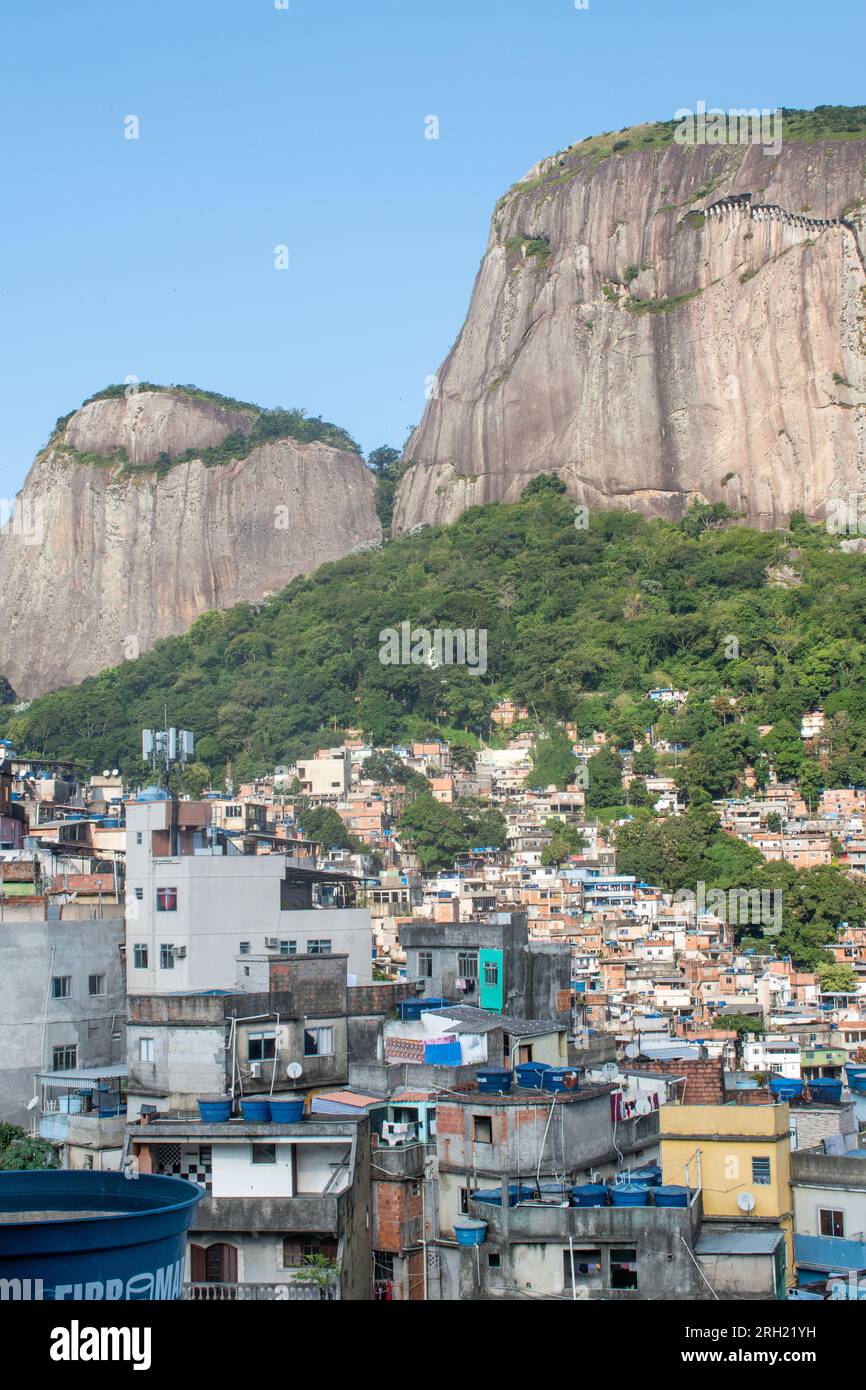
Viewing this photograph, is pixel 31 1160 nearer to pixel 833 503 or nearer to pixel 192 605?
pixel 833 503

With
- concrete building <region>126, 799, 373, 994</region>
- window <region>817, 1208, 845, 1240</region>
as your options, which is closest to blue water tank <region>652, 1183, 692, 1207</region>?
window <region>817, 1208, 845, 1240</region>

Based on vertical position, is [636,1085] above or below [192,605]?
below

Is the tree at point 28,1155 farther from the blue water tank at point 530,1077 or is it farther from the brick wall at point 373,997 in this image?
the blue water tank at point 530,1077

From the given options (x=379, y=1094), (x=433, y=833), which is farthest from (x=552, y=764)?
(x=379, y=1094)

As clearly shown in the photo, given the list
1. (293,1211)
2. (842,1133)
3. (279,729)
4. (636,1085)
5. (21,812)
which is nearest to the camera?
(293,1211)

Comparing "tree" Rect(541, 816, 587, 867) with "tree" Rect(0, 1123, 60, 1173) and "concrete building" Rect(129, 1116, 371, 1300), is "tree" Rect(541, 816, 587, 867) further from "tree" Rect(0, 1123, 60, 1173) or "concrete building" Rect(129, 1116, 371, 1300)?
"concrete building" Rect(129, 1116, 371, 1300)

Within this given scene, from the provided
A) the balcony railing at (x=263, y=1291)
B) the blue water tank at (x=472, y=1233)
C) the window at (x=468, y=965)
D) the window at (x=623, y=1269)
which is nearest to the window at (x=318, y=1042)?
the balcony railing at (x=263, y=1291)

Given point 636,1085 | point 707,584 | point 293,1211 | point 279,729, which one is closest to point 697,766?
point 707,584
